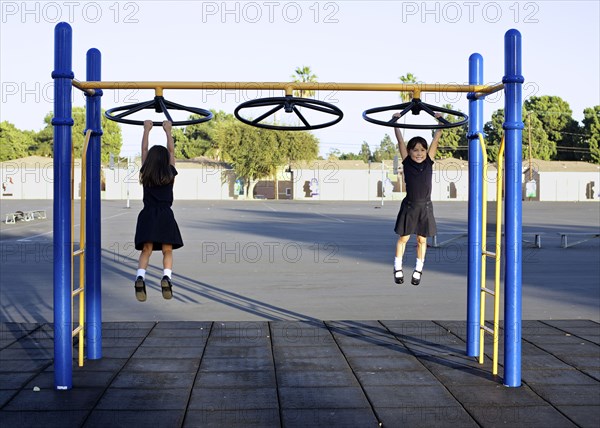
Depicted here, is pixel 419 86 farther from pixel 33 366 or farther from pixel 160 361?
pixel 33 366

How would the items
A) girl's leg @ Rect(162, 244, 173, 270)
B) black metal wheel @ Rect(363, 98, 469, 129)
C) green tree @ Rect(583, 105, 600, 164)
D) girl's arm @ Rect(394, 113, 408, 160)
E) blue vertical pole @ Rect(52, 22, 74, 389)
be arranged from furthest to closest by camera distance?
green tree @ Rect(583, 105, 600, 164) → girl's arm @ Rect(394, 113, 408, 160) → black metal wheel @ Rect(363, 98, 469, 129) → girl's leg @ Rect(162, 244, 173, 270) → blue vertical pole @ Rect(52, 22, 74, 389)

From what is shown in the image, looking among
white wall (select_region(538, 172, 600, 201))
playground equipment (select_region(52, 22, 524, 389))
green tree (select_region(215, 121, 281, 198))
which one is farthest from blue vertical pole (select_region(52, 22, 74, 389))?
white wall (select_region(538, 172, 600, 201))

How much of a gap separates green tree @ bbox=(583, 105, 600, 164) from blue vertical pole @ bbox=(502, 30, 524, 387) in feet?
272

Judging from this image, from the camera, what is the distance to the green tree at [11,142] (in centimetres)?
8575

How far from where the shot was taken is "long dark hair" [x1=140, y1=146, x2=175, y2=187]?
6348mm

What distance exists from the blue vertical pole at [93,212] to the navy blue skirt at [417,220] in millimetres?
3106

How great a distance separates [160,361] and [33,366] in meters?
1.21

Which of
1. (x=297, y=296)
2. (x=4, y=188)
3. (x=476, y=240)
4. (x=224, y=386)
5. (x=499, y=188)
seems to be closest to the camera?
(x=224, y=386)

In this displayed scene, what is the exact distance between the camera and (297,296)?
12273 millimetres

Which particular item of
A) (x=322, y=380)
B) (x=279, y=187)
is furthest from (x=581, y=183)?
(x=322, y=380)

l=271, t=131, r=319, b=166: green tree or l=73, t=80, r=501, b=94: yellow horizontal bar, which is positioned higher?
l=271, t=131, r=319, b=166: green tree

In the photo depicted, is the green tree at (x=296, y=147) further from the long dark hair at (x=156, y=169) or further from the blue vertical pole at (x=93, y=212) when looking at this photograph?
the long dark hair at (x=156, y=169)

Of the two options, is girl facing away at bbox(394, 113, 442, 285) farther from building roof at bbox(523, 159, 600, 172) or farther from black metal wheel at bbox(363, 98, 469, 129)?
building roof at bbox(523, 159, 600, 172)

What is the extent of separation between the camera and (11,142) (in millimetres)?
86375
